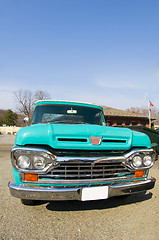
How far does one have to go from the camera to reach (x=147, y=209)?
281cm

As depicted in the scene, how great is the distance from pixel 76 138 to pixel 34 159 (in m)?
0.58

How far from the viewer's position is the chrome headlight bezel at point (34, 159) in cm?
209

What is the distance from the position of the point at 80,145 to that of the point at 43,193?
724 mm

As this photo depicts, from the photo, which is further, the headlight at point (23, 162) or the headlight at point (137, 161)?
the headlight at point (137, 161)

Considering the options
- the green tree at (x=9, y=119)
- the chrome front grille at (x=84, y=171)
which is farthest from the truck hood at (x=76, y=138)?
the green tree at (x=9, y=119)

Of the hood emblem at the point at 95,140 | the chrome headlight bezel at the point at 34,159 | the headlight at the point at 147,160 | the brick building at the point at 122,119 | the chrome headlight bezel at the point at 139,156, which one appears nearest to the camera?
the chrome headlight bezel at the point at 34,159

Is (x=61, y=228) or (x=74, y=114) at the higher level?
(x=74, y=114)

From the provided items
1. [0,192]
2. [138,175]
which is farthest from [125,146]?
[0,192]

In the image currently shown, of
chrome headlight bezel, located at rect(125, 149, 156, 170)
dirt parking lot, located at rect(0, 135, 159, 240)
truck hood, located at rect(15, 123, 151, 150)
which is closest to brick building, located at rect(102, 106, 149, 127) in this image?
dirt parking lot, located at rect(0, 135, 159, 240)

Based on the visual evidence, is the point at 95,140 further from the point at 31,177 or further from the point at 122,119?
the point at 122,119

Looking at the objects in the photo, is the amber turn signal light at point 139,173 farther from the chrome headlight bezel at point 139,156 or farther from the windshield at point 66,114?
the windshield at point 66,114

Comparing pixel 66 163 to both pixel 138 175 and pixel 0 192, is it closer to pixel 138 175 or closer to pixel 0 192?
pixel 138 175

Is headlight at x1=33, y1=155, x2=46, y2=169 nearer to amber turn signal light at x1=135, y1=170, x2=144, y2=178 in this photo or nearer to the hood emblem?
the hood emblem

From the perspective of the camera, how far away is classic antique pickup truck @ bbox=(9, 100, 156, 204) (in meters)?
2.10
